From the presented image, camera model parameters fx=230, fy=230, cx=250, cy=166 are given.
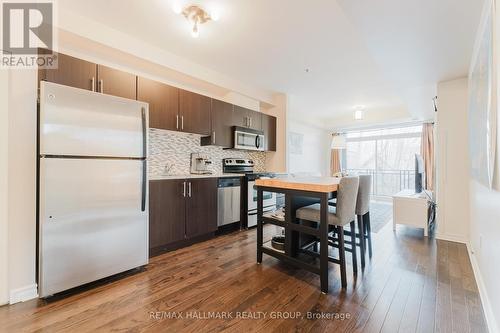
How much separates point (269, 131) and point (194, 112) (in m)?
1.91

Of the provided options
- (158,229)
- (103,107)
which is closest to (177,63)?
(103,107)

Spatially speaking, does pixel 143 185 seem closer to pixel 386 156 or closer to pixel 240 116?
pixel 240 116

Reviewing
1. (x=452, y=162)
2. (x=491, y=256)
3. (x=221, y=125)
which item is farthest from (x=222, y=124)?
(x=452, y=162)

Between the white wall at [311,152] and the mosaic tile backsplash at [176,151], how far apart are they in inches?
101

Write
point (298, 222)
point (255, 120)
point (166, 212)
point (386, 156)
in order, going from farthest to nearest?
point (386, 156) → point (255, 120) → point (166, 212) → point (298, 222)

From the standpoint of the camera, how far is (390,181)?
23.4 ft

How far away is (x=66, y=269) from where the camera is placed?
1.86 metres

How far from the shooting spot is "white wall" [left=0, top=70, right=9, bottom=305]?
68.6 inches

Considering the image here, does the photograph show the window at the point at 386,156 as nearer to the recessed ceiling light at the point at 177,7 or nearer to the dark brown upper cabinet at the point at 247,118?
the dark brown upper cabinet at the point at 247,118

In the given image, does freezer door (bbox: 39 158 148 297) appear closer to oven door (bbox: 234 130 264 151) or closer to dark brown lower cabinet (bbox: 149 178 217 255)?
dark brown lower cabinet (bbox: 149 178 217 255)

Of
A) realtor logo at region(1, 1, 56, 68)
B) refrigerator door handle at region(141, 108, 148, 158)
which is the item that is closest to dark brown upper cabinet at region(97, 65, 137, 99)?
realtor logo at region(1, 1, 56, 68)

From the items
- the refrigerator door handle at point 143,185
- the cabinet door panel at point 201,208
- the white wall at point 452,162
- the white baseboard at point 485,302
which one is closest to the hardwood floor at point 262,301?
the white baseboard at point 485,302

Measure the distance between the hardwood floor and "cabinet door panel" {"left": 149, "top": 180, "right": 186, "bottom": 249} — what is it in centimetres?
27

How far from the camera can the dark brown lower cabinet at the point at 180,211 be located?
2.71m
